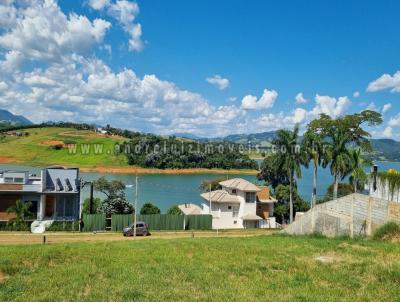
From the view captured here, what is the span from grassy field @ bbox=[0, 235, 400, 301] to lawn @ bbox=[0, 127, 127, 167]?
118 meters

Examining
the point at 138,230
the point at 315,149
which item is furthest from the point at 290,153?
the point at 138,230

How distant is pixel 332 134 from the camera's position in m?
45.0

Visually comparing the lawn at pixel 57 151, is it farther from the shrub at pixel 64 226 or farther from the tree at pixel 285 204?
the shrub at pixel 64 226

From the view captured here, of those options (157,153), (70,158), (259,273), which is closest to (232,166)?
(157,153)

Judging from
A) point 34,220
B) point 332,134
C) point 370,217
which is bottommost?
point 34,220

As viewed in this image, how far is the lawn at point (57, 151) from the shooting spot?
141 m

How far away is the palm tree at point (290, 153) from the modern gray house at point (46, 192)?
77.4 feet

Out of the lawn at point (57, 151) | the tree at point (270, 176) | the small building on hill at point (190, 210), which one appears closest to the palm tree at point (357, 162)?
the small building on hill at point (190, 210)

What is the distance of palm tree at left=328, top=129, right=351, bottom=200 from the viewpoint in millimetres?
42344

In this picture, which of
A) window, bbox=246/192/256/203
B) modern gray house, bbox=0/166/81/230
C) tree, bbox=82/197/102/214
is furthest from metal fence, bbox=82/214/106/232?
window, bbox=246/192/256/203

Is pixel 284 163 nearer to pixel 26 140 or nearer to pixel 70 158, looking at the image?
pixel 70 158

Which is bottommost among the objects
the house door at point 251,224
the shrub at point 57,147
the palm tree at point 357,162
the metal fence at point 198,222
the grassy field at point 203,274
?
the house door at point 251,224

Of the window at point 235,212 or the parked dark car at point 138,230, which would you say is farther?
the window at point 235,212

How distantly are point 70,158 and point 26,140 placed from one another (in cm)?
3503
